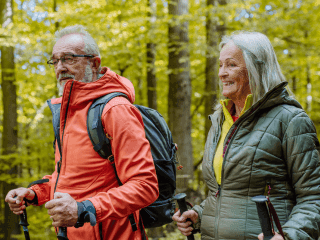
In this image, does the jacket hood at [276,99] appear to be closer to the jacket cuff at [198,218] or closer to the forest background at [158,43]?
the jacket cuff at [198,218]

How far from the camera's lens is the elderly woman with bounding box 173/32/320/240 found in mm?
1570

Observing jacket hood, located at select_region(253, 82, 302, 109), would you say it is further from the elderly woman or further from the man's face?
the man's face

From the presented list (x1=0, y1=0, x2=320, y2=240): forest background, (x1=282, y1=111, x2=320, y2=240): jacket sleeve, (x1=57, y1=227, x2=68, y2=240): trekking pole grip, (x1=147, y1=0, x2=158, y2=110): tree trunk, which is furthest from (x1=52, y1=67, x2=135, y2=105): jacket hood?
(x1=147, y1=0, x2=158, y2=110): tree trunk

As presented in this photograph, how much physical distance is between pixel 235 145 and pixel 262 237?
19.9 inches

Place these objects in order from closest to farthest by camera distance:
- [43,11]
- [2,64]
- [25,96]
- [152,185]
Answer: [152,185], [2,64], [43,11], [25,96]

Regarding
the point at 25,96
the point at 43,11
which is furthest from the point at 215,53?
the point at 25,96

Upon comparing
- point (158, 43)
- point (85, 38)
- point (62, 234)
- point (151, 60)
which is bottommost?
point (62, 234)

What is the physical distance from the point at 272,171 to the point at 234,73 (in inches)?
25.1

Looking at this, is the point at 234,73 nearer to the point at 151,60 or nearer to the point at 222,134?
the point at 222,134

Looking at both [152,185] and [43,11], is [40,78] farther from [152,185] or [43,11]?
[152,185]

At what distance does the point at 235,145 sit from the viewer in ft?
5.81

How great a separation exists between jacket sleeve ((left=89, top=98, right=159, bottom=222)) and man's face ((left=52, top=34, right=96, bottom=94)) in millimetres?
483

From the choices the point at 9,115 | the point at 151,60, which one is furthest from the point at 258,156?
the point at 9,115

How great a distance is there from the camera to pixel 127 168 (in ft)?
5.65
